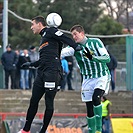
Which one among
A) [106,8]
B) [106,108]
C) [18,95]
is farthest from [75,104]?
[106,8]

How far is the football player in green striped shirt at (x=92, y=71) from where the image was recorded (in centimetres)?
1202

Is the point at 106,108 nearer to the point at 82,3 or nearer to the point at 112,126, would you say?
the point at 112,126

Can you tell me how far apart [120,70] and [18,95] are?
577 centimetres

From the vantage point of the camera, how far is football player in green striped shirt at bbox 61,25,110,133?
1202 cm

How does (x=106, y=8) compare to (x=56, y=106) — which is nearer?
(x=56, y=106)

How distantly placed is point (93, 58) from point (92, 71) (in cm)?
48

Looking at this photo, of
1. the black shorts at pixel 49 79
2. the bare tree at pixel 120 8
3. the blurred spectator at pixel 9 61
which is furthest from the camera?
the bare tree at pixel 120 8

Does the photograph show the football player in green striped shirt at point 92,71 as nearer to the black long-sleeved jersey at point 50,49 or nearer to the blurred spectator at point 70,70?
the black long-sleeved jersey at point 50,49

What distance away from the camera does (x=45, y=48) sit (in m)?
11.4

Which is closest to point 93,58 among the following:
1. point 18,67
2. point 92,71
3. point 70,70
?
point 92,71

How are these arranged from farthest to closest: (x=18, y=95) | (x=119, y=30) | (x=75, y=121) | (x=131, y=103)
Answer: (x=119, y=30), (x=131, y=103), (x=18, y=95), (x=75, y=121)

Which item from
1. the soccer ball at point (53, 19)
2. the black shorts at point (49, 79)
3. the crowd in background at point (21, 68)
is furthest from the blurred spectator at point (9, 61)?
the black shorts at point (49, 79)

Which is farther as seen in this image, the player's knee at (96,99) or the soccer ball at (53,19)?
the player's knee at (96,99)

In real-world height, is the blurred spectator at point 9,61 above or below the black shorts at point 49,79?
above
